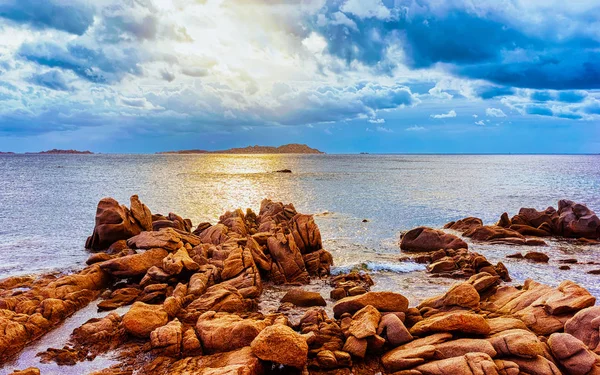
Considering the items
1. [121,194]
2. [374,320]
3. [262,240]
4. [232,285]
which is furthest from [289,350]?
[121,194]

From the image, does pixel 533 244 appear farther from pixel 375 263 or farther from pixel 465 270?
pixel 375 263

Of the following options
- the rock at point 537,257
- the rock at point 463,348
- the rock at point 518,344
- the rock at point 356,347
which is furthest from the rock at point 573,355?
the rock at point 537,257

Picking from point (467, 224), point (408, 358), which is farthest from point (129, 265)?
point (467, 224)

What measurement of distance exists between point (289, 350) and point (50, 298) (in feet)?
39.1

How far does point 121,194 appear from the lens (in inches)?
2761

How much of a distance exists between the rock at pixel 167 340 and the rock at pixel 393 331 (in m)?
6.96

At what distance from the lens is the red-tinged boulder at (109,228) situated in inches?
1194

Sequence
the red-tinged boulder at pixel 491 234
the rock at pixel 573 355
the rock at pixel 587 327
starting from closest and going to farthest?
the rock at pixel 573 355 → the rock at pixel 587 327 → the red-tinged boulder at pixel 491 234

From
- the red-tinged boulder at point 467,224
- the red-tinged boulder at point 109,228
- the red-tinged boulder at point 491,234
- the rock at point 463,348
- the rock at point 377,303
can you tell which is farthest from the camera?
the red-tinged boulder at point 467,224

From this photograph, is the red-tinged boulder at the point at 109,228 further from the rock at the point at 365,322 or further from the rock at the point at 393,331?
the rock at the point at 393,331

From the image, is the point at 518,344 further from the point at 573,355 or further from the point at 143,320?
the point at 143,320

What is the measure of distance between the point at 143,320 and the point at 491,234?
29.3m

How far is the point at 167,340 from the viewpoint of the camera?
13.6m

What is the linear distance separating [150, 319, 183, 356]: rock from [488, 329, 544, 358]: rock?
33.5ft
